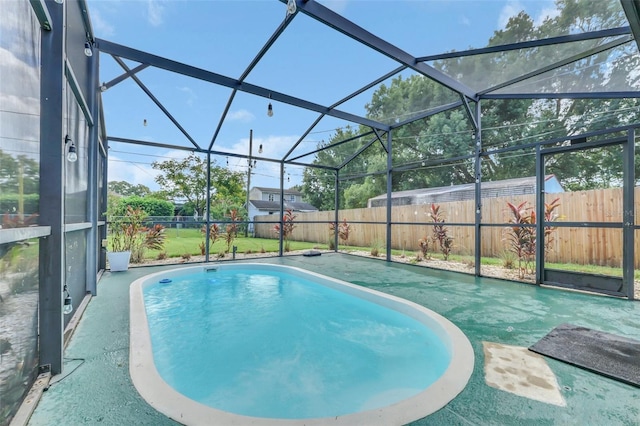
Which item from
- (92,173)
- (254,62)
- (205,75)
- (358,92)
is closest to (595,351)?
(358,92)

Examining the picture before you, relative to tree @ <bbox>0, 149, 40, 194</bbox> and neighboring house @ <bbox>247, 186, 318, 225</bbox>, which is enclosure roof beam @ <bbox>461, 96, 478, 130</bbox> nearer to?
tree @ <bbox>0, 149, 40, 194</bbox>

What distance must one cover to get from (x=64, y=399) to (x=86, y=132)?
3317 millimetres

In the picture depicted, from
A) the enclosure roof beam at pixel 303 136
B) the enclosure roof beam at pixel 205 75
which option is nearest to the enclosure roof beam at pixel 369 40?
the enclosure roof beam at pixel 205 75

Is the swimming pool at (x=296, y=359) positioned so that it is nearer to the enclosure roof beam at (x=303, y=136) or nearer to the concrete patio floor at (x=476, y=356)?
the concrete patio floor at (x=476, y=356)

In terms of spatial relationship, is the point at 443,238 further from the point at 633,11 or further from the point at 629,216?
the point at 633,11

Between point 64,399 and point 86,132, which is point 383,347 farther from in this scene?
point 86,132

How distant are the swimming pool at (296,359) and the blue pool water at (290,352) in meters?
0.01

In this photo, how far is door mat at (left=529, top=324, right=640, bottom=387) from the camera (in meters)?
2.05

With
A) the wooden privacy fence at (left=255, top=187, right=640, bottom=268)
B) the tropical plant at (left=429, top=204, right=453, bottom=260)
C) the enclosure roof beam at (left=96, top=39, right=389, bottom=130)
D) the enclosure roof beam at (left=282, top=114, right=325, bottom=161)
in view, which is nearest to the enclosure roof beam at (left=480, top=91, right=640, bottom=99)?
the wooden privacy fence at (left=255, top=187, right=640, bottom=268)

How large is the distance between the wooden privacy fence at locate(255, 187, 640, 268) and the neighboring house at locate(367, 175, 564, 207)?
1.20m

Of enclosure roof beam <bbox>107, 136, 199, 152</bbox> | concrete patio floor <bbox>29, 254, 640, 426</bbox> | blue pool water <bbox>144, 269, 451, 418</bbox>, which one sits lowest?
blue pool water <bbox>144, 269, 451, 418</bbox>

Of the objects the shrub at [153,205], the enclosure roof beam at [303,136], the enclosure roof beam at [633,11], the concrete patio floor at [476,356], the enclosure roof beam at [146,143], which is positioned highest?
the enclosure roof beam at [303,136]

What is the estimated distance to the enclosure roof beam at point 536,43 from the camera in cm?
328

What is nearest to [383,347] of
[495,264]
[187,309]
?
[187,309]
